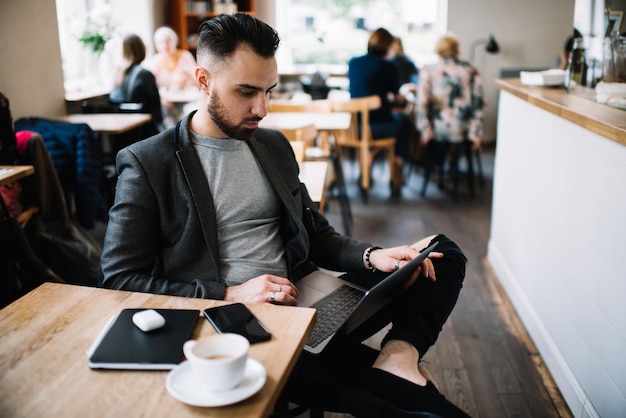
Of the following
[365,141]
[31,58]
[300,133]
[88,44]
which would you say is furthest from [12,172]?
[365,141]

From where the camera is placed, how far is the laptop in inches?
48.1

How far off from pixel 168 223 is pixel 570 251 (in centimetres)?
142

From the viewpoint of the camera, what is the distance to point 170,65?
5.89 meters

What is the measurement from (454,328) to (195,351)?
6.85ft

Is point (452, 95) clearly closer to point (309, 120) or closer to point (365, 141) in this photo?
point (365, 141)

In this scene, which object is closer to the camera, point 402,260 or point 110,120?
point 402,260

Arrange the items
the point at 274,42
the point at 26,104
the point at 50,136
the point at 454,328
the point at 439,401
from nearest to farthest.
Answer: the point at 439,401 < the point at 274,42 < the point at 454,328 < the point at 50,136 < the point at 26,104

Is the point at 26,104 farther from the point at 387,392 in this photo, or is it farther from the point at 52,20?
the point at 387,392

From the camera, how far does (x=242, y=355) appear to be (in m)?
0.80

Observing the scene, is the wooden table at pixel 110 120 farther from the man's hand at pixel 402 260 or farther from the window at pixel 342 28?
the window at pixel 342 28

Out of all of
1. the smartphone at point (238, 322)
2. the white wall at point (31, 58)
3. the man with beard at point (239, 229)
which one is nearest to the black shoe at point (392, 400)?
the man with beard at point (239, 229)

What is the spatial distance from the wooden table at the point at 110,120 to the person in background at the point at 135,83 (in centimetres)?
25

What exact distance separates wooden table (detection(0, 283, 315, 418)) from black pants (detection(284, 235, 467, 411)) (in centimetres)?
30

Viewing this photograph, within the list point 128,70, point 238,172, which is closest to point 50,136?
point 128,70
